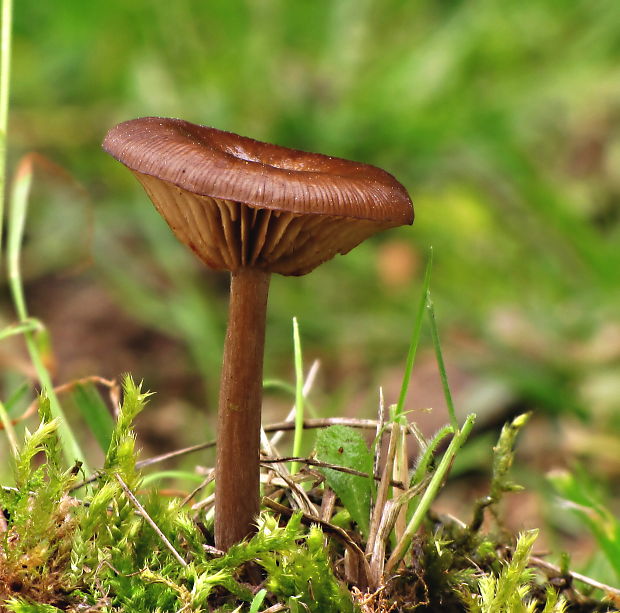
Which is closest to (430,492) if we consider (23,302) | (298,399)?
(298,399)

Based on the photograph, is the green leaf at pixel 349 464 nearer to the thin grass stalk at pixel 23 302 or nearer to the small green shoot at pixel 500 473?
the small green shoot at pixel 500 473

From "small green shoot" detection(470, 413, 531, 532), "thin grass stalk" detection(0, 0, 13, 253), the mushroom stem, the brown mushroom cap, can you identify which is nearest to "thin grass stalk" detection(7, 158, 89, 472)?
"thin grass stalk" detection(0, 0, 13, 253)

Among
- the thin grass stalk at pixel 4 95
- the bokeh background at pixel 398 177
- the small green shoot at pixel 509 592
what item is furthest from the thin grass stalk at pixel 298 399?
the bokeh background at pixel 398 177

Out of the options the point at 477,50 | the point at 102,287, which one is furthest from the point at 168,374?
the point at 477,50

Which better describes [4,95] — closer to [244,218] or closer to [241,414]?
[244,218]

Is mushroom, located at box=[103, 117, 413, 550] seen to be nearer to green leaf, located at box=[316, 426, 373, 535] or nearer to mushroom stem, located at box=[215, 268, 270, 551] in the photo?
mushroom stem, located at box=[215, 268, 270, 551]
